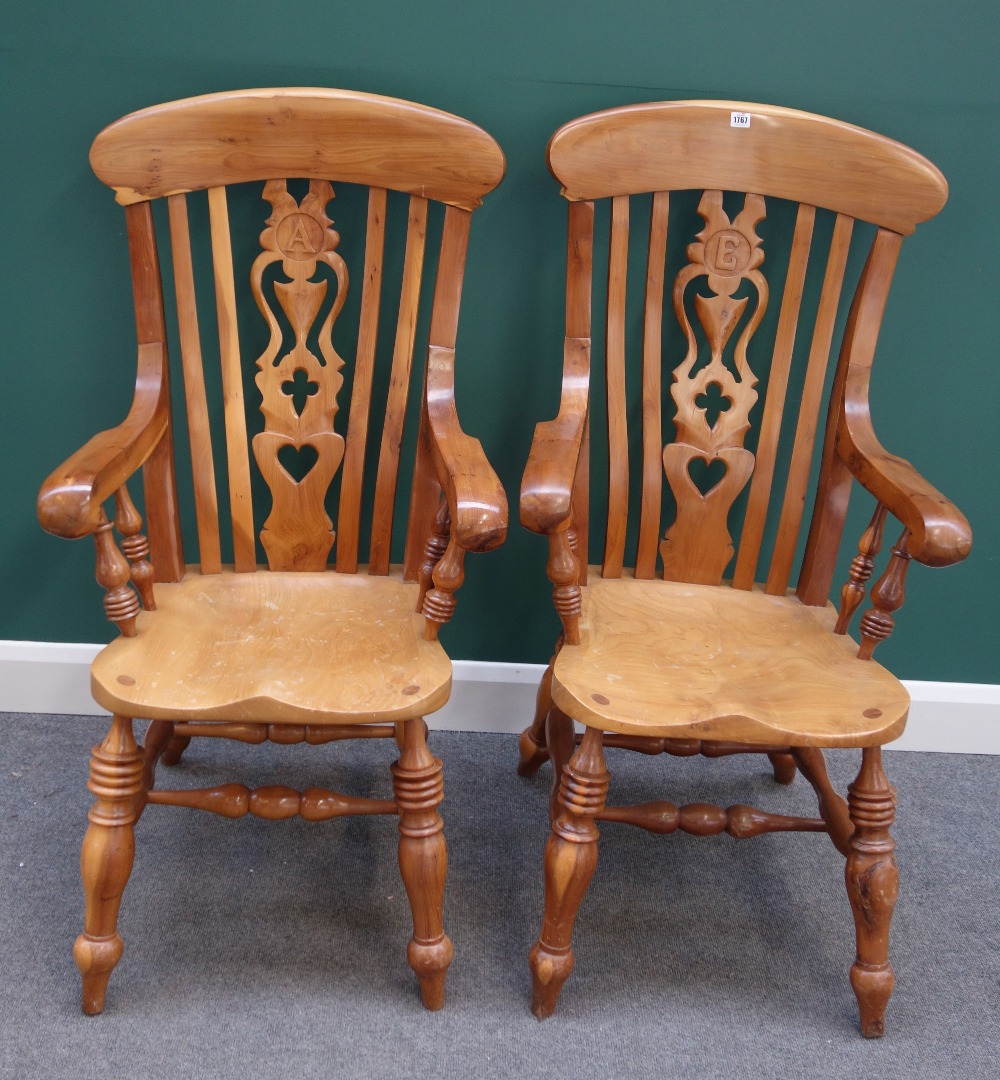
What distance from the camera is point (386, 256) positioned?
1.66 meters

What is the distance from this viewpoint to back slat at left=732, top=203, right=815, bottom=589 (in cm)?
150

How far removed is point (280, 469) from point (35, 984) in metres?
0.81

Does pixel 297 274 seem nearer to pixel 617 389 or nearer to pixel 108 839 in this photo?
pixel 617 389

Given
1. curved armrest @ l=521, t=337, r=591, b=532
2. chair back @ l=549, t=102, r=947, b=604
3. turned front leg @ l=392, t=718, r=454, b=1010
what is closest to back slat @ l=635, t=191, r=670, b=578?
chair back @ l=549, t=102, r=947, b=604

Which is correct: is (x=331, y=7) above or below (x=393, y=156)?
above

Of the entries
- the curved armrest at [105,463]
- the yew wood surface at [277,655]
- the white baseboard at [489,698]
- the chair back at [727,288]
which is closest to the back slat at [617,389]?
the chair back at [727,288]

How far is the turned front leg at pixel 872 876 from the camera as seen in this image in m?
1.33

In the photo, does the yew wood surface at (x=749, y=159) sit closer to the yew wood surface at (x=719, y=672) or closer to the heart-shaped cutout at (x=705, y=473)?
the heart-shaped cutout at (x=705, y=473)

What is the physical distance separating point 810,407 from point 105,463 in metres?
1.03

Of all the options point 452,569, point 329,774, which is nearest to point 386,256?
point 452,569

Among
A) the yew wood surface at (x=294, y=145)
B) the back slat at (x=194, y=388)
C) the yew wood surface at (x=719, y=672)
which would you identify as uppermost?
the yew wood surface at (x=294, y=145)

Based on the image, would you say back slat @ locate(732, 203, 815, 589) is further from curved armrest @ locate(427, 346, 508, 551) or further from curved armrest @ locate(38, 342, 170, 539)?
curved armrest @ locate(38, 342, 170, 539)

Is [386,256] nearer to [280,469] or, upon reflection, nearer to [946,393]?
[280,469]

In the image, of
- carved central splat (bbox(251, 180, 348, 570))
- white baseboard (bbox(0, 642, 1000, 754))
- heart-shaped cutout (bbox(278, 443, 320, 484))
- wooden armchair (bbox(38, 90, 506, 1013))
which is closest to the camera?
wooden armchair (bbox(38, 90, 506, 1013))
